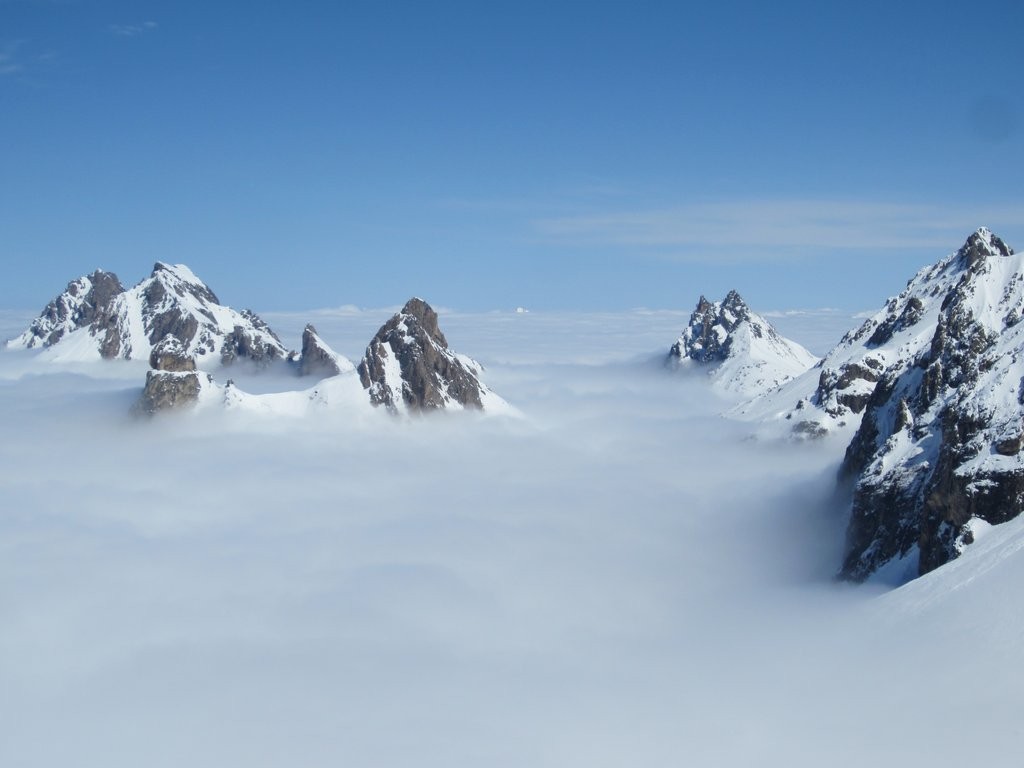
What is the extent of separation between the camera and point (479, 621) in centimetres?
8700

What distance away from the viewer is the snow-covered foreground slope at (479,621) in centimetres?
4378

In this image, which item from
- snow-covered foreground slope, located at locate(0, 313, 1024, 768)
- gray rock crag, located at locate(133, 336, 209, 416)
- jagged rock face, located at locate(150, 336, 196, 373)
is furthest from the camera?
gray rock crag, located at locate(133, 336, 209, 416)

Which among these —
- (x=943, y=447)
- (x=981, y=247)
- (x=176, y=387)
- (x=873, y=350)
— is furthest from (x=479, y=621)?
(x=176, y=387)

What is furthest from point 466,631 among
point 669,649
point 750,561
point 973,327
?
point 973,327

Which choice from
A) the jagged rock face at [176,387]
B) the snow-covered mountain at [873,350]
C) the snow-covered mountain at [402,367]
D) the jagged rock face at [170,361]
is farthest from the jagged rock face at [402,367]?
the snow-covered mountain at [873,350]

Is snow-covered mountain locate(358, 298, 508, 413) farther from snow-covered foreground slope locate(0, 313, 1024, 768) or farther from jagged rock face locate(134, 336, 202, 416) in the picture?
jagged rock face locate(134, 336, 202, 416)

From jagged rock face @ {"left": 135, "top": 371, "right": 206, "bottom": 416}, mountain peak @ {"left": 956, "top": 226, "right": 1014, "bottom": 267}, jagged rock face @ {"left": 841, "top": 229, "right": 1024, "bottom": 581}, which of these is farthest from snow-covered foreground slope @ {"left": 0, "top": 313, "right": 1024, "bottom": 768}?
mountain peak @ {"left": 956, "top": 226, "right": 1014, "bottom": 267}

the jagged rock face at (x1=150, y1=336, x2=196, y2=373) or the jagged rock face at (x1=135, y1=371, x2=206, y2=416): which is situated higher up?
the jagged rock face at (x1=150, y1=336, x2=196, y2=373)

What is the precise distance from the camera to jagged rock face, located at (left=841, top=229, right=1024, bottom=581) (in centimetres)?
5706

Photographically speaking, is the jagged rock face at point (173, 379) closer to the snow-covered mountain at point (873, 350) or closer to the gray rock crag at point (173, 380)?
the gray rock crag at point (173, 380)

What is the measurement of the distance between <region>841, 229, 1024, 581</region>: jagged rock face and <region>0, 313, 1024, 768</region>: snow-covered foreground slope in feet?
11.8

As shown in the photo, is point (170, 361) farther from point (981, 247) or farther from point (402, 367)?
point (981, 247)

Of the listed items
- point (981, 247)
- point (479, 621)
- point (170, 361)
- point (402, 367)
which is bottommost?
point (479, 621)

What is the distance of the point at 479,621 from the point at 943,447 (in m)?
47.4
